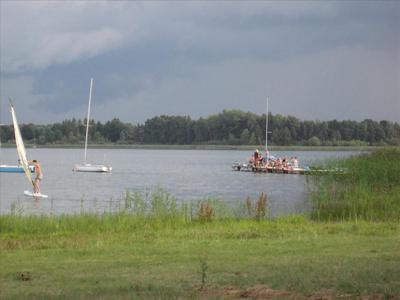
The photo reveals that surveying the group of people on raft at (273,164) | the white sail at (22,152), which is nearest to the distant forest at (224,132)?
the group of people on raft at (273,164)

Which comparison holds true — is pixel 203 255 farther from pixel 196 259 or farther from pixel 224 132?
pixel 224 132

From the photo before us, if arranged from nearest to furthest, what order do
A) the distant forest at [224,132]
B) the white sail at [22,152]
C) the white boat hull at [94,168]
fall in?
1. the white sail at [22,152]
2. the white boat hull at [94,168]
3. the distant forest at [224,132]

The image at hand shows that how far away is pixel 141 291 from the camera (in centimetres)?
901

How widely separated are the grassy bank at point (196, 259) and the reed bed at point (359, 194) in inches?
117

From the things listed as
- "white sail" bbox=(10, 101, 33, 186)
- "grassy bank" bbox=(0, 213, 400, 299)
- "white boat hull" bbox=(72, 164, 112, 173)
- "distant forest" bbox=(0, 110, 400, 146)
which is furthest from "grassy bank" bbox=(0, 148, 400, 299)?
"distant forest" bbox=(0, 110, 400, 146)

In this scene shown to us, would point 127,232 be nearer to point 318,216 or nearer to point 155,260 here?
point 155,260

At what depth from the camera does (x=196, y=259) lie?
37.8ft

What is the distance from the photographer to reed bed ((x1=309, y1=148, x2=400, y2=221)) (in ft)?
66.1

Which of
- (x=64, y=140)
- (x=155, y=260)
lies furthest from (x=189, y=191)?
(x=64, y=140)

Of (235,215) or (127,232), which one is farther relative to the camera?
(235,215)

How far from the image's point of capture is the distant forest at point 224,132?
13212 centimetres

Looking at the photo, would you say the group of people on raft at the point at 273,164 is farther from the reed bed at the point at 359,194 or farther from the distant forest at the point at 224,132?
the distant forest at the point at 224,132

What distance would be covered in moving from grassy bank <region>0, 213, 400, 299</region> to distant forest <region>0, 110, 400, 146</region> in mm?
99545

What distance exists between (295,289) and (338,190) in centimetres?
1628
